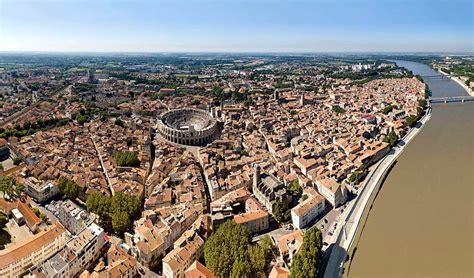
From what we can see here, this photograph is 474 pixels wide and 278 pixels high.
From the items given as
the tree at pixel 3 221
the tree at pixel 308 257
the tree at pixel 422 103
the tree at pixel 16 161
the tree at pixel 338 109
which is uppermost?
the tree at pixel 422 103

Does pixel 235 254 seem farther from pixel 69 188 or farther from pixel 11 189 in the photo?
pixel 11 189

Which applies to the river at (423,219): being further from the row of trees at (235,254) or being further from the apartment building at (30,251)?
the apartment building at (30,251)

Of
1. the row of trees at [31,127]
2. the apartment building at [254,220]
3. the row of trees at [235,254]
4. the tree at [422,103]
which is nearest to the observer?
the row of trees at [235,254]

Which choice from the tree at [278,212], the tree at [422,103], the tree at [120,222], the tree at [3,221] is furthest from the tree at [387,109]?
the tree at [3,221]

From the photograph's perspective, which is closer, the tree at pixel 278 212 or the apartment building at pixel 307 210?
the apartment building at pixel 307 210

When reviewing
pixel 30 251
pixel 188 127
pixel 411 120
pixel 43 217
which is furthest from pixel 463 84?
pixel 30 251

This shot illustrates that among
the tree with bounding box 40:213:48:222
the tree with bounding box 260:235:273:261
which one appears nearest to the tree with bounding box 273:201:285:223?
the tree with bounding box 260:235:273:261

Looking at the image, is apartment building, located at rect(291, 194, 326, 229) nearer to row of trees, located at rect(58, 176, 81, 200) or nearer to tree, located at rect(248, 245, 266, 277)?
tree, located at rect(248, 245, 266, 277)

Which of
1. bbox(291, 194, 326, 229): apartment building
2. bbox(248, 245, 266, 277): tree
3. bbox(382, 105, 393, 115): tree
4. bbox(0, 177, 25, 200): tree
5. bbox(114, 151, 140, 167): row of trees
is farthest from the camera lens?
bbox(382, 105, 393, 115): tree
